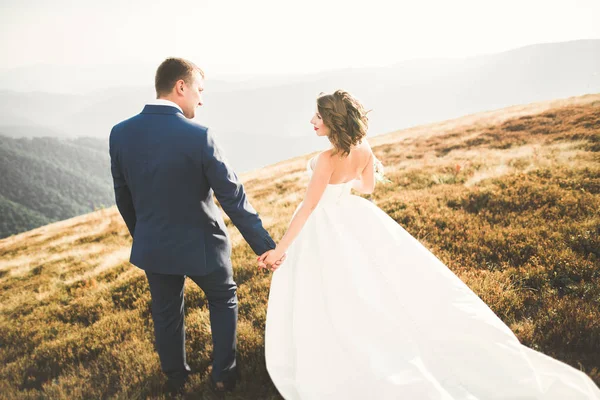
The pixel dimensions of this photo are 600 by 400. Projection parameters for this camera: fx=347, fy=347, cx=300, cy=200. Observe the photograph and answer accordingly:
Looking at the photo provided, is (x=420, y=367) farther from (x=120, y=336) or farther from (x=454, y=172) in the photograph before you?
(x=454, y=172)

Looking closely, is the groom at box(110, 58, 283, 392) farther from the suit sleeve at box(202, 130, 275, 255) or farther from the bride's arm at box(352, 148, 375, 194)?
the bride's arm at box(352, 148, 375, 194)

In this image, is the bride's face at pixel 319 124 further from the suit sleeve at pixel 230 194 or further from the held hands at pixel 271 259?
the held hands at pixel 271 259

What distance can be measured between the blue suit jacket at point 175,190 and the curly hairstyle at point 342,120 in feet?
4.15

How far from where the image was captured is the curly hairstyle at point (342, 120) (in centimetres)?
387

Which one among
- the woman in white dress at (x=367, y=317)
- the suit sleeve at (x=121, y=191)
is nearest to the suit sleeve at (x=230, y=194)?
the woman in white dress at (x=367, y=317)

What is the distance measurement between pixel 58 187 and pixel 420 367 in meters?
240

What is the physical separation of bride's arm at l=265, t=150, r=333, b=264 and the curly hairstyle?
0.18 m

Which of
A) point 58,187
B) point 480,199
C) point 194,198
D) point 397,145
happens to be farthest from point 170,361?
point 58,187

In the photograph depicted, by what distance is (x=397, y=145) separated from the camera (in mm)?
21672

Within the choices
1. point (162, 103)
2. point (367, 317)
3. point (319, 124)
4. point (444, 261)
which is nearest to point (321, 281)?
point (367, 317)

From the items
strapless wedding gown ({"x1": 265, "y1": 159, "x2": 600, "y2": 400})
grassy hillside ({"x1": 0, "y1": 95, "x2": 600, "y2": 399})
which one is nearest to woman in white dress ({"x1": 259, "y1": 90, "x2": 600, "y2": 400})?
strapless wedding gown ({"x1": 265, "y1": 159, "x2": 600, "y2": 400})

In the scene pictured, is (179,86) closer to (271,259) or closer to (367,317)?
(271,259)

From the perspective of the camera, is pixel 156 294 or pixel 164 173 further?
pixel 156 294

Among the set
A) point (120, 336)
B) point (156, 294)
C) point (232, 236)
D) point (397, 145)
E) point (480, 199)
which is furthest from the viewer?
point (397, 145)
